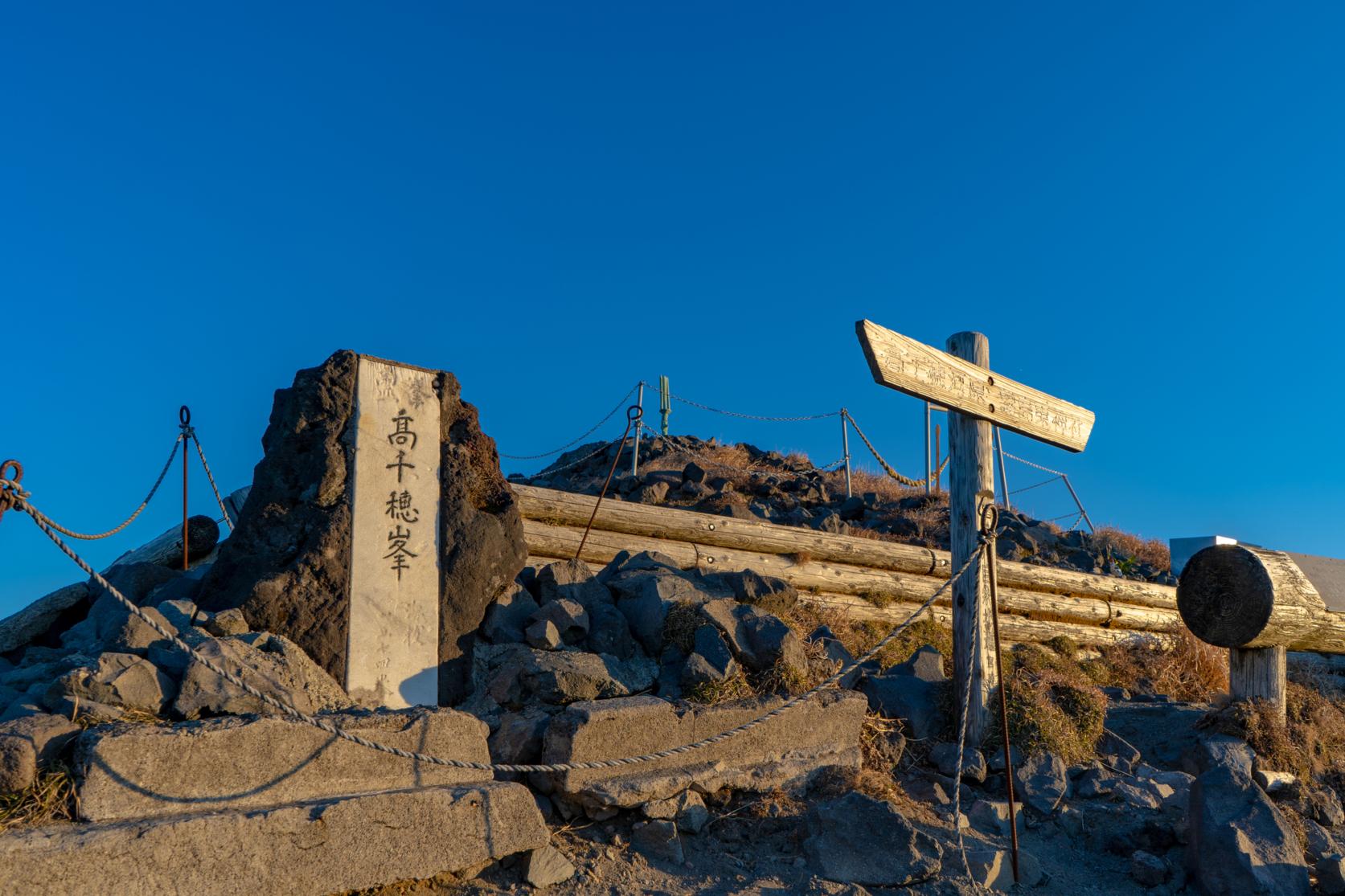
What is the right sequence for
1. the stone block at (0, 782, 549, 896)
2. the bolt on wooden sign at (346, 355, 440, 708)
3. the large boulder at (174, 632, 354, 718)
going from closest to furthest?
the stone block at (0, 782, 549, 896) → the large boulder at (174, 632, 354, 718) → the bolt on wooden sign at (346, 355, 440, 708)

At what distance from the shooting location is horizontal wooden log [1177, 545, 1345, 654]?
303 inches

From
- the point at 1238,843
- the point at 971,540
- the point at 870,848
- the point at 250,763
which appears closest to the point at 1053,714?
the point at 971,540

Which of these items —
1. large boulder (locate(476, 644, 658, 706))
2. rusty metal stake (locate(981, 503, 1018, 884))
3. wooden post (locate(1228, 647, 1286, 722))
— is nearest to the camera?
rusty metal stake (locate(981, 503, 1018, 884))

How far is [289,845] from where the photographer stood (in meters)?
4.16

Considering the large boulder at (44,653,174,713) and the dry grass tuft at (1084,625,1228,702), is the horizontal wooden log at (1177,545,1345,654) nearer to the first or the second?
the dry grass tuft at (1084,625,1228,702)

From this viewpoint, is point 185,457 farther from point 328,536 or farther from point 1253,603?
point 1253,603

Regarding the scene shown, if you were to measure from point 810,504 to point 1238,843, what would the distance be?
12.9m

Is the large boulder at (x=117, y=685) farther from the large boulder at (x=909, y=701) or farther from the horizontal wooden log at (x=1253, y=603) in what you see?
the horizontal wooden log at (x=1253, y=603)

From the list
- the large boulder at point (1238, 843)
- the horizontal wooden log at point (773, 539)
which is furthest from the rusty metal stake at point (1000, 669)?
the horizontal wooden log at point (773, 539)

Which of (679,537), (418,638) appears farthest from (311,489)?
(679,537)

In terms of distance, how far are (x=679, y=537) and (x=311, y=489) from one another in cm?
425

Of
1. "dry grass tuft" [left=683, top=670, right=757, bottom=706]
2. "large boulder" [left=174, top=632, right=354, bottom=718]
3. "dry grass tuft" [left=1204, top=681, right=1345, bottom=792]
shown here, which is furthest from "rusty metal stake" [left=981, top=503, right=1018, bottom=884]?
"large boulder" [left=174, top=632, right=354, bottom=718]

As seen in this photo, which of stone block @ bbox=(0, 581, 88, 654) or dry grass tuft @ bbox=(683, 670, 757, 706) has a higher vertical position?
stone block @ bbox=(0, 581, 88, 654)

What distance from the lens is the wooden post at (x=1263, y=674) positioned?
8.01 metres
